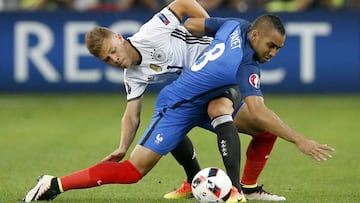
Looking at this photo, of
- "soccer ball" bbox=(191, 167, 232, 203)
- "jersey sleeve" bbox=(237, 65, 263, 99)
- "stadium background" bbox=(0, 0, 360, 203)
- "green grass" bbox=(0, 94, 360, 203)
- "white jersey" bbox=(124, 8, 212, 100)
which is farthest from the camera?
"stadium background" bbox=(0, 0, 360, 203)

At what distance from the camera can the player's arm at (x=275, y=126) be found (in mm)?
8232

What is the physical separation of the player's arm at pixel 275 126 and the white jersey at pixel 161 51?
3.61ft

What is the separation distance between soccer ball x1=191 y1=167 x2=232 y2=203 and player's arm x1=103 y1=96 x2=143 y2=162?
2.55 ft

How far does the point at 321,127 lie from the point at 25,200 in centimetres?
687

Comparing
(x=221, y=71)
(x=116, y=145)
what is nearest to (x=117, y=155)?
(x=221, y=71)

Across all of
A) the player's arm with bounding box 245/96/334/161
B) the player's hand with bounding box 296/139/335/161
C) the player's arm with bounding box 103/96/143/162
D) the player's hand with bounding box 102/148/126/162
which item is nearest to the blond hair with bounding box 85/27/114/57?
the player's arm with bounding box 103/96/143/162

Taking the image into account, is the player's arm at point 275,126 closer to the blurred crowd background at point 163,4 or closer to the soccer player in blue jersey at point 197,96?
the soccer player in blue jersey at point 197,96

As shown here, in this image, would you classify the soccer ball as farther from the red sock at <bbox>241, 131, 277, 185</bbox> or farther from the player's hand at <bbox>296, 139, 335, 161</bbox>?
the red sock at <bbox>241, 131, 277, 185</bbox>

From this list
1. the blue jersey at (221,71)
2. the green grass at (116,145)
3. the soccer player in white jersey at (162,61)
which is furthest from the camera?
the green grass at (116,145)

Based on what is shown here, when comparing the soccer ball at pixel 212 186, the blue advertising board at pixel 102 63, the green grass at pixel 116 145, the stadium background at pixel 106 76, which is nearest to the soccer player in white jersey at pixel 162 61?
the green grass at pixel 116 145

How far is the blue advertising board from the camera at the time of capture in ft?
61.9

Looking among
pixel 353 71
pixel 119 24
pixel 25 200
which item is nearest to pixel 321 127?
pixel 353 71

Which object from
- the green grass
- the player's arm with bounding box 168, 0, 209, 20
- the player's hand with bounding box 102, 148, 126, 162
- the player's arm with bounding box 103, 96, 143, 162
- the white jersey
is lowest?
the green grass

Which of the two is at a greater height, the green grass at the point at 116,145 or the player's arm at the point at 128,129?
the player's arm at the point at 128,129
